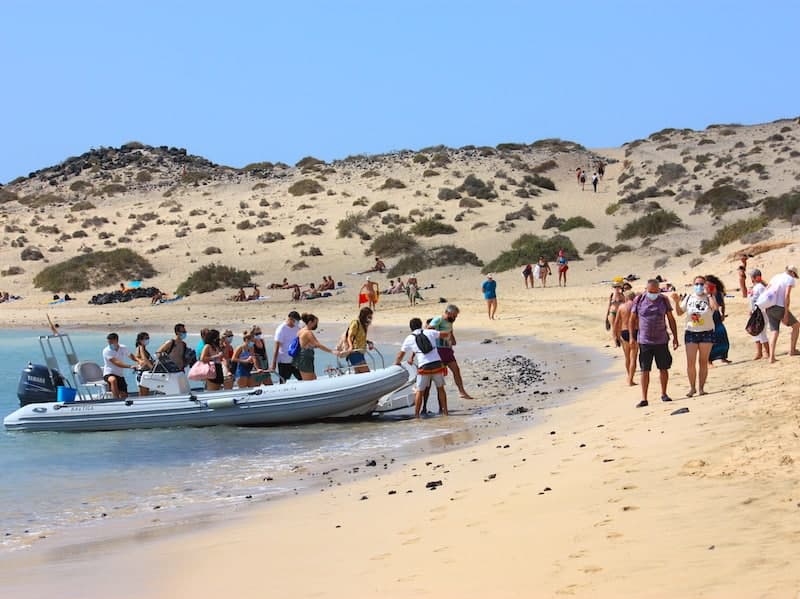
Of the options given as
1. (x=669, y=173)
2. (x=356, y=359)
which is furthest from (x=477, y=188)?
(x=356, y=359)

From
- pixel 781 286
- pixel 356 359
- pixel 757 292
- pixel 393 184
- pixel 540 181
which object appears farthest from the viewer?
pixel 540 181

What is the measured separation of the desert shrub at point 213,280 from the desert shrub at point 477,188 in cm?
1671

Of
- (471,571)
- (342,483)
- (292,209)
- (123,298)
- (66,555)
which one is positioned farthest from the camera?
(292,209)

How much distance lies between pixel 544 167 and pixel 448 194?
39.4ft

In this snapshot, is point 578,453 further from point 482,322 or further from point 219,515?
point 482,322

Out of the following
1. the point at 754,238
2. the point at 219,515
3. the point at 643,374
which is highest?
the point at 754,238

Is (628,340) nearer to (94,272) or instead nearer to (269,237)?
(94,272)

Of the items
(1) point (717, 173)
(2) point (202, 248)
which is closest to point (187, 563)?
(2) point (202, 248)

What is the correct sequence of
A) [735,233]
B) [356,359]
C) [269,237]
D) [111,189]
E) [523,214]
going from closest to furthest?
[356,359]
[735,233]
[269,237]
[523,214]
[111,189]

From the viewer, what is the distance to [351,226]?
147ft

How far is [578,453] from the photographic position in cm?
895

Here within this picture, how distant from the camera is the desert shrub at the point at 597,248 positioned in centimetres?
3612

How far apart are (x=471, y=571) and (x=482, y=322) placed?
2113cm

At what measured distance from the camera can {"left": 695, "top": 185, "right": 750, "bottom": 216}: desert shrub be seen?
41.3m
